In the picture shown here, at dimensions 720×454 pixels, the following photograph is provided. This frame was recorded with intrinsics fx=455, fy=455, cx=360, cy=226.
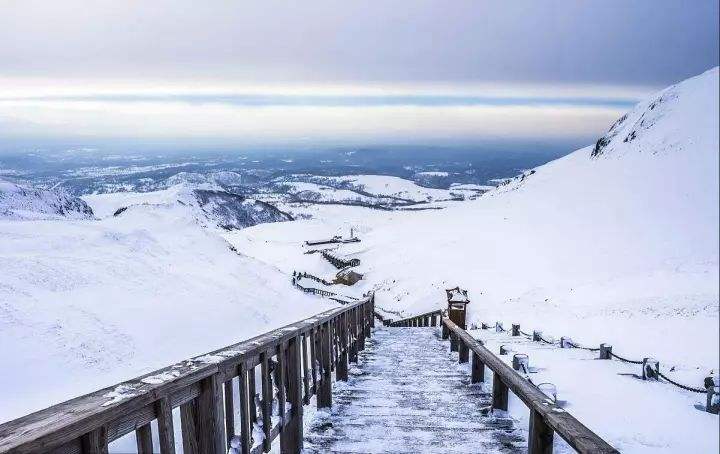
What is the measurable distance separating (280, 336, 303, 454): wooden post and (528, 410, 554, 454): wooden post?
1.96 m

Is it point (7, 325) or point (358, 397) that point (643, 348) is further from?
point (7, 325)

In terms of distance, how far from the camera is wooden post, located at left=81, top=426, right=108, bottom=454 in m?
1.85

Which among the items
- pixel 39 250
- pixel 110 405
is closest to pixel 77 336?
pixel 39 250

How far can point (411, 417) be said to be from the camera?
4.71m

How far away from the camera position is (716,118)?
36156 millimetres

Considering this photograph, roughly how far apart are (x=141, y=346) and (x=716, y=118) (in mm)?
43891

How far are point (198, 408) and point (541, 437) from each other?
7.58ft

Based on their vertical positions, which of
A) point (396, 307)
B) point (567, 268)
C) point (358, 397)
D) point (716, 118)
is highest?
point (716, 118)

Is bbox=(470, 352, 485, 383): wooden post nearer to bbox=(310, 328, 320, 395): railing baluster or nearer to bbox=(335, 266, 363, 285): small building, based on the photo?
bbox=(310, 328, 320, 395): railing baluster

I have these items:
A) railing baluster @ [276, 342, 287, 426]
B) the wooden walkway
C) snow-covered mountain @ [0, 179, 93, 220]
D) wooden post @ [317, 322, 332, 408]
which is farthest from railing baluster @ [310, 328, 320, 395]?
snow-covered mountain @ [0, 179, 93, 220]

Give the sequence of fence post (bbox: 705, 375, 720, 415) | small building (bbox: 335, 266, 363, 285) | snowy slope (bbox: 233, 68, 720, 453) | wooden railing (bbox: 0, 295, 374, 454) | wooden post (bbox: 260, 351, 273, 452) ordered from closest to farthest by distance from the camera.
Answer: wooden railing (bbox: 0, 295, 374, 454), wooden post (bbox: 260, 351, 273, 452), fence post (bbox: 705, 375, 720, 415), snowy slope (bbox: 233, 68, 720, 453), small building (bbox: 335, 266, 363, 285)

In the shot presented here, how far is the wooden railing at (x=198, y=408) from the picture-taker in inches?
69.1

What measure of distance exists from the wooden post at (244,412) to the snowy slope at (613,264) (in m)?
3.85

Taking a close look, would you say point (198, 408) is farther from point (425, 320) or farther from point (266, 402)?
point (425, 320)
